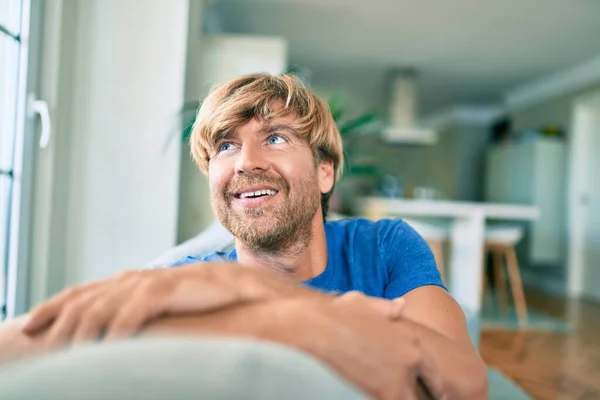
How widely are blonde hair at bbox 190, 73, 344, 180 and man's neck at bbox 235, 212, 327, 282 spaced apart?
0.70 ft

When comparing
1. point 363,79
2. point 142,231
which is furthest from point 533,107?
point 142,231

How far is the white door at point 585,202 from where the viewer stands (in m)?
6.15

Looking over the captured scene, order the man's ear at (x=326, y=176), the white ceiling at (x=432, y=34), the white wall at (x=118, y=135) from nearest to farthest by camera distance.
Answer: the man's ear at (x=326, y=176) < the white wall at (x=118, y=135) < the white ceiling at (x=432, y=34)

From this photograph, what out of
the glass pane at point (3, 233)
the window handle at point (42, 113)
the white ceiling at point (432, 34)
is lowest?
the glass pane at point (3, 233)

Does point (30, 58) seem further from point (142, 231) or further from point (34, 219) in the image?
point (142, 231)

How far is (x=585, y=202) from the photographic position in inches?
249

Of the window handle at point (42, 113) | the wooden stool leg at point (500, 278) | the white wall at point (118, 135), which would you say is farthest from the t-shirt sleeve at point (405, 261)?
the wooden stool leg at point (500, 278)

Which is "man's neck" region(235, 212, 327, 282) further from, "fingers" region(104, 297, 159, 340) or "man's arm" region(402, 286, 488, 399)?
"fingers" region(104, 297, 159, 340)

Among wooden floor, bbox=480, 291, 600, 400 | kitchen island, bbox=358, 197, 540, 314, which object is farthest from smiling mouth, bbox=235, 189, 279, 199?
kitchen island, bbox=358, 197, 540, 314

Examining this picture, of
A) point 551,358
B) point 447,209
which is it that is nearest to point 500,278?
point 447,209

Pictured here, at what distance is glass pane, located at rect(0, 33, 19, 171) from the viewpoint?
2158mm

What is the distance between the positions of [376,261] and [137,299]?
33.4 inches

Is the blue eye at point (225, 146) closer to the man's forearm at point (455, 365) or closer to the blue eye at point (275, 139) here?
the blue eye at point (275, 139)

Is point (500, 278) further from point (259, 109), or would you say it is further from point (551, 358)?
point (259, 109)
